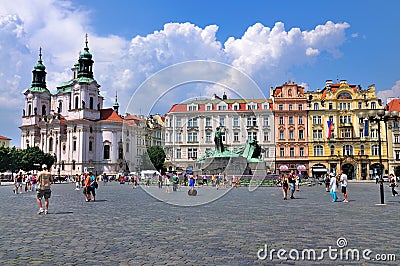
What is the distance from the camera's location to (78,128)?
9250cm

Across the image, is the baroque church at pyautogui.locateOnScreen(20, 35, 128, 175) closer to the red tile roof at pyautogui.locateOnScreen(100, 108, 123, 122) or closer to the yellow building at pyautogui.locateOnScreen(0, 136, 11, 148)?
the red tile roof at pyautogui.locateOnScreen(100, 108, 123, 122)

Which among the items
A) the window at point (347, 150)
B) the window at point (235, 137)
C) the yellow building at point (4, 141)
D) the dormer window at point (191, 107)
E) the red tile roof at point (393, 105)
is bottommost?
the window at point (347, 150)

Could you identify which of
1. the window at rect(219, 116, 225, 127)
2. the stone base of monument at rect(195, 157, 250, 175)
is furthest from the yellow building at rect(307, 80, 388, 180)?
the stone base of monument at rect(195, 157, 250, 175)

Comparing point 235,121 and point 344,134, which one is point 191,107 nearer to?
point 235,121

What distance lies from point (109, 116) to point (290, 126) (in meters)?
45.2

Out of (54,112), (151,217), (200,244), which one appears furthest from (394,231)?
(54,112)

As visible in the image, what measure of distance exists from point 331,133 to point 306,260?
226ft

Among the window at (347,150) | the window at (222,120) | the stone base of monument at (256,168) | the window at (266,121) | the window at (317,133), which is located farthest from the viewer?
the window at (317,133)

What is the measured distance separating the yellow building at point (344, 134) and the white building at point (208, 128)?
29.2 ft

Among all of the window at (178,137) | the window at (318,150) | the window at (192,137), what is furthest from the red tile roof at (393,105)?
the window at (178,137)

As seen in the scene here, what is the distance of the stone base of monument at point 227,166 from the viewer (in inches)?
1610

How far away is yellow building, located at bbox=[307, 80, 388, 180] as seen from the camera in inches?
2815

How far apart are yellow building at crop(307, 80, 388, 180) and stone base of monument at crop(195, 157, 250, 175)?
35856 mm

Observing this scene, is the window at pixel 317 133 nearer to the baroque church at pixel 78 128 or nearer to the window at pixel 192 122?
the window at pixel 192 122
